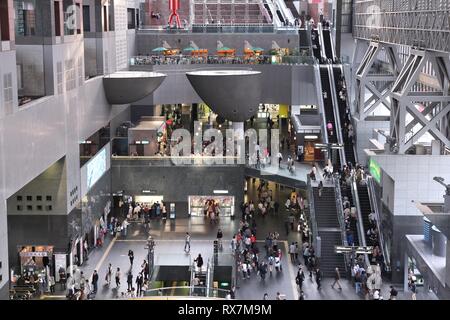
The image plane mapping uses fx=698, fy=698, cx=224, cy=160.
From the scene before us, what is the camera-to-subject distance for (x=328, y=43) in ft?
158

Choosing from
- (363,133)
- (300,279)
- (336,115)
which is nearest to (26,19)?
(300,279)

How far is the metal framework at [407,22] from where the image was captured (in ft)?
80.7

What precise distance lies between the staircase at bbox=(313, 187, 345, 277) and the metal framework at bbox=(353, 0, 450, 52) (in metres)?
7.86

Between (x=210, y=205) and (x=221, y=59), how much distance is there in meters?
13.8

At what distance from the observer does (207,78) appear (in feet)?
129

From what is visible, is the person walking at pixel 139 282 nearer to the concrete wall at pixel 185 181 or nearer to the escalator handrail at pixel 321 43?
the concrete wall at pixel 185 181

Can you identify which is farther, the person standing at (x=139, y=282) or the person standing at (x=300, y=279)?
the person standing at (x=300, y=279)

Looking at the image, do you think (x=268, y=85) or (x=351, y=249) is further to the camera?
(x=268, y=85)

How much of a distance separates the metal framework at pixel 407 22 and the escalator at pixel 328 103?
3.34 meters

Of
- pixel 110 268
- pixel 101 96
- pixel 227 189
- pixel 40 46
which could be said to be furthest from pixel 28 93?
pixel 227 189

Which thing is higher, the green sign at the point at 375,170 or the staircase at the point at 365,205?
the green sign at the point at 375,170

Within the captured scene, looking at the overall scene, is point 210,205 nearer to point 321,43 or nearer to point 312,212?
point 312,212

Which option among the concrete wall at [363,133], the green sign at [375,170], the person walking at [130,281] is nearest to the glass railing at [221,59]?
the concrete wall at [363,133]
